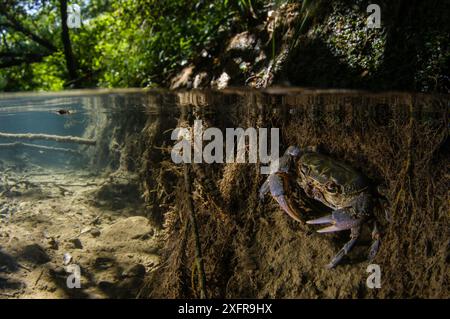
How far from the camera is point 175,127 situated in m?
5.54

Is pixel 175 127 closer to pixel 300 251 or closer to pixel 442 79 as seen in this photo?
pixel 300 251

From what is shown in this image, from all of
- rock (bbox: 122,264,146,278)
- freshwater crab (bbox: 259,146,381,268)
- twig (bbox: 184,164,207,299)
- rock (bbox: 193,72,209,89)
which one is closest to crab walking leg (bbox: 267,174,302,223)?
freshwater crab (bbox: 259,146,381,268)

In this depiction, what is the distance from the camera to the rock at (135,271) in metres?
4.94

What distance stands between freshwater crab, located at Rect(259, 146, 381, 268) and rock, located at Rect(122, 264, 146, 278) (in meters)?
1.60

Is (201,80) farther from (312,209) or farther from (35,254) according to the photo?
(35,254)

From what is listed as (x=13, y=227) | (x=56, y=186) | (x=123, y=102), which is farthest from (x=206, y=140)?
(x=13, y=227)

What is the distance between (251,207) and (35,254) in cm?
262

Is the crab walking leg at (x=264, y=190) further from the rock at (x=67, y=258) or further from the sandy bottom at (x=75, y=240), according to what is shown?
the rock at (x=67, y=258)

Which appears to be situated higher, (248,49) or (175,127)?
(248,49)

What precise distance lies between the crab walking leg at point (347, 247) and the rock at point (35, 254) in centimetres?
327

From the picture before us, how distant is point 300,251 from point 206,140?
1717 millimetres

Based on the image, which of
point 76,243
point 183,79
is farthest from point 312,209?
point 183,79

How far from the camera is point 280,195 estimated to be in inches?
186

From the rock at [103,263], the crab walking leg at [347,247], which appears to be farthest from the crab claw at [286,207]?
the rock at [103,263]
